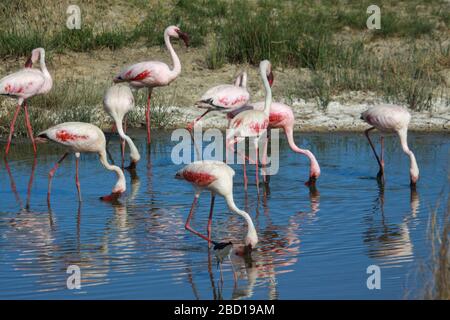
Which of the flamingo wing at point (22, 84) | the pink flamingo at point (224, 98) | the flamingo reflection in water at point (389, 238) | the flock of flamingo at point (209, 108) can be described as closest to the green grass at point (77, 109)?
the flock of flamingo at point (209, 108)

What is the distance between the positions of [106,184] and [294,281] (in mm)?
3896

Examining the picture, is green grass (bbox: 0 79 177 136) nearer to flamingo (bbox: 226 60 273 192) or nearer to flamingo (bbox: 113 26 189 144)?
flamingo (bbox: 113 26 189 144)

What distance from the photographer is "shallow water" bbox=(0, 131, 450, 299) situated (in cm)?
662

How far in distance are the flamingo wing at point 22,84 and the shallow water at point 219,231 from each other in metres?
0.72

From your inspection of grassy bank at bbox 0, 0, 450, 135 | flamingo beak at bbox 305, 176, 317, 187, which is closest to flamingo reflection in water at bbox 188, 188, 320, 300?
flamingo beak at bbox 305, 176, 317, 187

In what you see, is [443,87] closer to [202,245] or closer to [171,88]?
[171,88]

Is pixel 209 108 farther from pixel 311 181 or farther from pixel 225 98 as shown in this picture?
pixel 311 181

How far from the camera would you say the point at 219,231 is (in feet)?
27.2

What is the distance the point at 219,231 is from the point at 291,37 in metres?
7.19

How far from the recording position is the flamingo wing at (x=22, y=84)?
38.2 feet

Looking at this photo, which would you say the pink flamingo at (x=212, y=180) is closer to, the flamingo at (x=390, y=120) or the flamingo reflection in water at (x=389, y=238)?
the flamingo reflection in water at (x=389, y=238)

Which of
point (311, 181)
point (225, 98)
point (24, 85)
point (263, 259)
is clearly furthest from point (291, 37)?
point (263, 259)

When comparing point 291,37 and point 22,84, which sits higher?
point 291,37

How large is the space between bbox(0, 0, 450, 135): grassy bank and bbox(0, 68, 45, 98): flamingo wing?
4.62 feet
